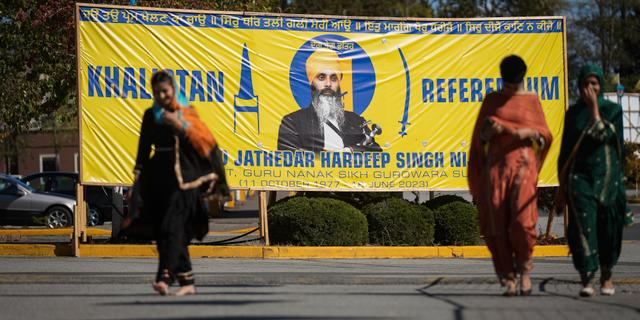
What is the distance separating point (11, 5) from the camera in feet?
76.9

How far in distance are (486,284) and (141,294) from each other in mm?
3307

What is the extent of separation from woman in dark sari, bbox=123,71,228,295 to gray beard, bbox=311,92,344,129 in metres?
7.81

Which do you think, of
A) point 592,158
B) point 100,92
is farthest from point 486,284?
point 100,92

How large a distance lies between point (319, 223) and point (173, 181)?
7410 millimetres

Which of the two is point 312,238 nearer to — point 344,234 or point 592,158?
point 344,234

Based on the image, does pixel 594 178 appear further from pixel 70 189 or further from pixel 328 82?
pixel 70 189

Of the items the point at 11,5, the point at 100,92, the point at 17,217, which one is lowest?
the point at 17,217

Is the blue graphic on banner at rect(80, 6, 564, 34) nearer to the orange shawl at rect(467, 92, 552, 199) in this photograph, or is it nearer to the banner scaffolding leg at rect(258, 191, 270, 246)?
the banner scaffolding leg at rect(258, 191, 270, 246)

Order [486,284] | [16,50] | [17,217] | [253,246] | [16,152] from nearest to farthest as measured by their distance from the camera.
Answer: [486,284] < [253,246] < [16,50] < [17,217] < [16,152]

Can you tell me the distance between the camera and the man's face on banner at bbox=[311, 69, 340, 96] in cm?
1731

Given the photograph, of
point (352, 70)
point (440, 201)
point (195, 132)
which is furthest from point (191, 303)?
point (440, 201)

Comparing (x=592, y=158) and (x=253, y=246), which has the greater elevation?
(x=592, y=158)

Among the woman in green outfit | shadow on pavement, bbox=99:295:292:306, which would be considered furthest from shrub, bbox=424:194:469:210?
shadow on pavement, bbox=99:295:292:306

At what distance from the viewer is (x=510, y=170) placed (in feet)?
31.2
